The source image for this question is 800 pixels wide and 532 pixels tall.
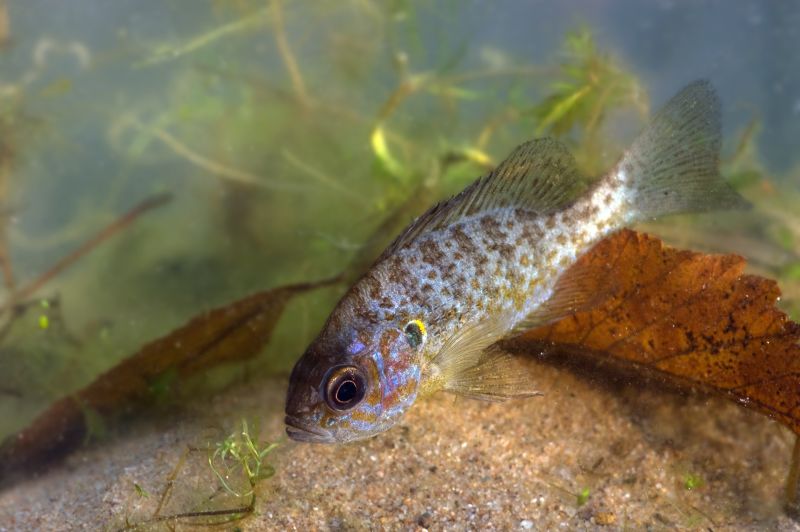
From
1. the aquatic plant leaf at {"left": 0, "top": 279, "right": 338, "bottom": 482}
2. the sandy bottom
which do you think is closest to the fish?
the sandy bottom

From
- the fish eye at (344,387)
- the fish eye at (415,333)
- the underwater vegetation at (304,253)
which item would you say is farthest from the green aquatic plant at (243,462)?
the fish eye at (415,333)

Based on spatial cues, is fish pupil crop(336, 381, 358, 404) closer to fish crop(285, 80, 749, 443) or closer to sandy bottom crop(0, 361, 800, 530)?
fish crop(285, 80, 749, 443)

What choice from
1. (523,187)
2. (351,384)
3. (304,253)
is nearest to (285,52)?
(304,253)

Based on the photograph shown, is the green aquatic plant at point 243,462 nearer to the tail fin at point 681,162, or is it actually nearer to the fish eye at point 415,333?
the fish eye at point 415,333

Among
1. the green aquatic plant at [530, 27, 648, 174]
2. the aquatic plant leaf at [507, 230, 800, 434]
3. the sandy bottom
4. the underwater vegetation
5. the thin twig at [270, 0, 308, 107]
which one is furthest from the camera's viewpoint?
the thin twig at [270, 0, 308, 107]

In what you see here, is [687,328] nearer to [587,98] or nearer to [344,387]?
[344,387]

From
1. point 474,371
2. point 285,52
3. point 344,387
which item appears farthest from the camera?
point 285,52

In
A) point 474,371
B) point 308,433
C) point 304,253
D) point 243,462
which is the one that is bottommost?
point 304,253
